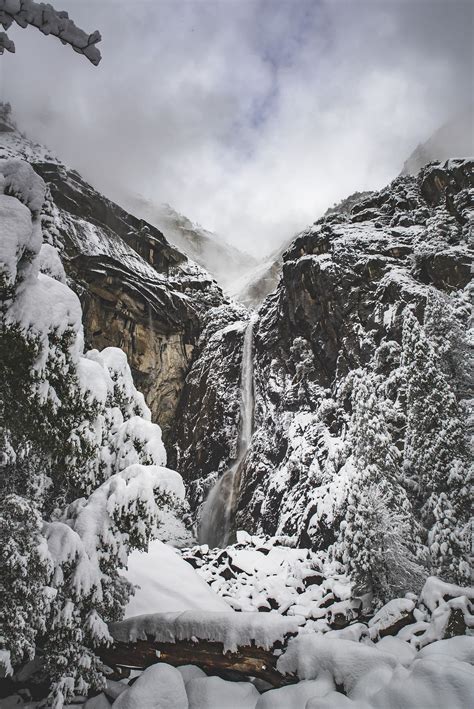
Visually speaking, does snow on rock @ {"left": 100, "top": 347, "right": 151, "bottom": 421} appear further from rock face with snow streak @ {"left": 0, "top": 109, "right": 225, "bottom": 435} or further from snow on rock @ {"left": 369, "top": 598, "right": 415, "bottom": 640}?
rock face with snow streak @ {"left": 0, "top": 109, "right": 225, "bottom": 435}

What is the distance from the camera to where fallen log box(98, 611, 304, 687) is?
3.87m

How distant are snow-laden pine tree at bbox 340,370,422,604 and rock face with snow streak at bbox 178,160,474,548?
3.98 meters

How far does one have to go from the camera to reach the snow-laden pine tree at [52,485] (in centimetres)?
415

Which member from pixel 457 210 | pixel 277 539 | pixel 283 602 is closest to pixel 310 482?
pixel 277 539

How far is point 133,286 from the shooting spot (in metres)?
34.0

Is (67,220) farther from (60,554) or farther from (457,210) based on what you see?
(60,554)

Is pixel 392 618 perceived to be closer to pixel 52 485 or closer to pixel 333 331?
pixel 52 485

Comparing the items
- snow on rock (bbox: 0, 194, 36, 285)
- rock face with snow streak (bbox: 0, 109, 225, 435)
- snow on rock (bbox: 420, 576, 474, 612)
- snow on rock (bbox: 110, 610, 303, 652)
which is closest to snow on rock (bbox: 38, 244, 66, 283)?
snow on rock (bbox: 0, 194, 36, 285)

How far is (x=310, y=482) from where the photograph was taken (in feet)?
66.7

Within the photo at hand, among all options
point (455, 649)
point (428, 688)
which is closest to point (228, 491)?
point (455, 649)

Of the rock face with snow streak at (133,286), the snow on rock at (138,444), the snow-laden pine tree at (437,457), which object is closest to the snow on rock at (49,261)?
the snow on rock at (138,444)

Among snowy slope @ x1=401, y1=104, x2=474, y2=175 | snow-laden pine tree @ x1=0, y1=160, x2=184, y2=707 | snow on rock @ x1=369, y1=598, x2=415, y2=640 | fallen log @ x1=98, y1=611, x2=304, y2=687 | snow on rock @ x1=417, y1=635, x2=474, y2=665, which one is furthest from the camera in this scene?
snowy slope @ x1=401, y1=104, x2=474, y2=175

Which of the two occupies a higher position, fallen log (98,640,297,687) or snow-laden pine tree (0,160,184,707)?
snow-laden pine tree (0,160,184,707)

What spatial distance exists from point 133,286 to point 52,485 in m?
30.0
